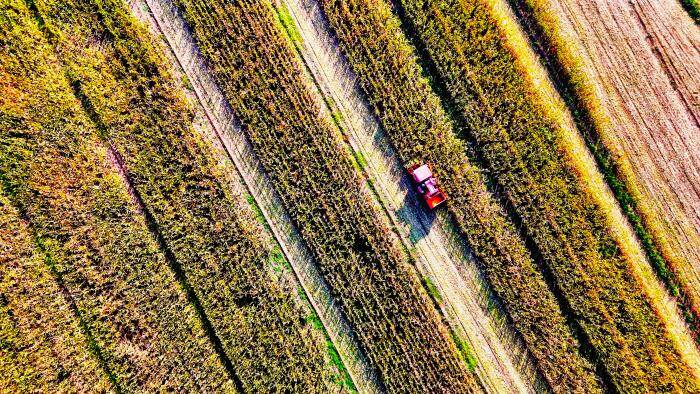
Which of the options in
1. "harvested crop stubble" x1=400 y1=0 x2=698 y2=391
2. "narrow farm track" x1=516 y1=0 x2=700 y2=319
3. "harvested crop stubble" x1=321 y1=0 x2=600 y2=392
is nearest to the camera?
"harvested crop stubble" x1=400 y1=0 x2=698 y2=391

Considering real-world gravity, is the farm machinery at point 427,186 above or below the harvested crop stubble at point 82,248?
below

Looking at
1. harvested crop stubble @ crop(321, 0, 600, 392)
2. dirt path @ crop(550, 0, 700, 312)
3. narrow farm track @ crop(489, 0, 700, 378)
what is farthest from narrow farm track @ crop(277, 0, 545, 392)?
dirt path @ crop(550, 0, 700, 312)

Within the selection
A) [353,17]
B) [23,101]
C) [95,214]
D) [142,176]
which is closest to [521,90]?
[353,17]

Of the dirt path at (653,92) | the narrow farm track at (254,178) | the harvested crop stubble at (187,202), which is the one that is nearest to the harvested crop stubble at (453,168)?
the narrow farm track at (254,178)

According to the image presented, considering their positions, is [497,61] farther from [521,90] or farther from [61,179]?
[61,179]

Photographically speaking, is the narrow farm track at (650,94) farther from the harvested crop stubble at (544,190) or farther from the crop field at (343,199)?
the harvested crop stubble at (544,190)

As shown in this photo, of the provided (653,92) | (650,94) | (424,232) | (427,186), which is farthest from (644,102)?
(424,232)

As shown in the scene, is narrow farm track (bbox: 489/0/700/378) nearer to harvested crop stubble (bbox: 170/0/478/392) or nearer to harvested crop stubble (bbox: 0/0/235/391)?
harvested crop stubble (bbox: 170/0/478/392)
